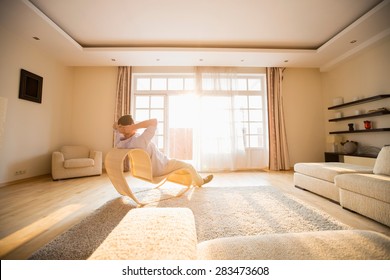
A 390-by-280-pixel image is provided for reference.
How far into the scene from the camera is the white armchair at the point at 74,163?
10.2 feet

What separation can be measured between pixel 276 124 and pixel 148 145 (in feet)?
11.6

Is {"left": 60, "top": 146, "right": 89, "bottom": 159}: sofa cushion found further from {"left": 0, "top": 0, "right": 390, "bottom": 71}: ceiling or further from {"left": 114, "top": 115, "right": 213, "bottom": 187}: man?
{"left": 114, "top": 115, "right": 213, "bottom": 187}: man

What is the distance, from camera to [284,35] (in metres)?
3.39

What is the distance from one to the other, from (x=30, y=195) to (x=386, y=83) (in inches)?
235

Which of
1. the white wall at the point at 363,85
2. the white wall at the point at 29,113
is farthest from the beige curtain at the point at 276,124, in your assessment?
the white wall at the point at 29,113

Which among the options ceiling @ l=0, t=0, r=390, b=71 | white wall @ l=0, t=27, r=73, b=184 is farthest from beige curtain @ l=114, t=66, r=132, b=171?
white wall @ l=0, t=27, r=73, b=184

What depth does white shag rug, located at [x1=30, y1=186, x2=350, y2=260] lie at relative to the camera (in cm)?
110

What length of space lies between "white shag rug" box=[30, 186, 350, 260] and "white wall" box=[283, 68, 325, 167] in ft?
9.20

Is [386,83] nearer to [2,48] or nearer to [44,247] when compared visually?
→ [44,247]

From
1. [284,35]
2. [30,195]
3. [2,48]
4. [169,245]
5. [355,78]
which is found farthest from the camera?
[355,78]

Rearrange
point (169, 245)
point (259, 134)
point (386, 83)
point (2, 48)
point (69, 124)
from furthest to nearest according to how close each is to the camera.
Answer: point (259, 134), point (69, 124), point (386, 83), point (2, 48), point (169, 245)

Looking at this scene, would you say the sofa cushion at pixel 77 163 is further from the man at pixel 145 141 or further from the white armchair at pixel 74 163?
the man at pixel 145 141

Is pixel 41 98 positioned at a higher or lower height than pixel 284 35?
lower
